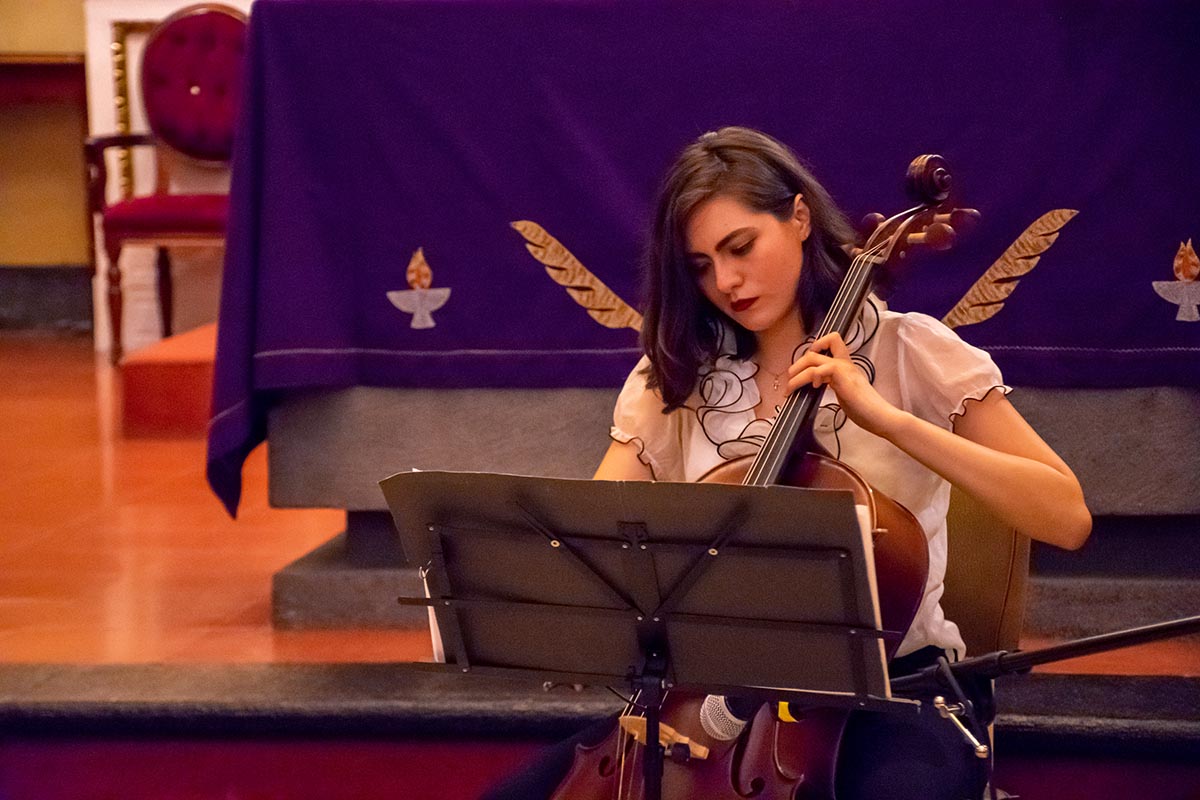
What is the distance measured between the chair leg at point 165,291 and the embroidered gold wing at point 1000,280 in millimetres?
4000

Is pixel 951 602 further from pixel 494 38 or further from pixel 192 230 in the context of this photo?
pixel 192 230

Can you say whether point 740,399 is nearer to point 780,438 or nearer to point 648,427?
point 648,427

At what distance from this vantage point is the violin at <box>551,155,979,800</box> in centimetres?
147

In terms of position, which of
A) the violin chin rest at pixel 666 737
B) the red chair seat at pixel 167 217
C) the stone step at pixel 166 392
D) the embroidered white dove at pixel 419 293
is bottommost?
the stone step at pixel 166 392

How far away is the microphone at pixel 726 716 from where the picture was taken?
153 centimetres

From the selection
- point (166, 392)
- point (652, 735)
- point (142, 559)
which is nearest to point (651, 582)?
point (652, 735)

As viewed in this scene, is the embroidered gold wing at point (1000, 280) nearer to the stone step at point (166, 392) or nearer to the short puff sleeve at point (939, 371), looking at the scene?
the short puff sleeve at point (939, 371)

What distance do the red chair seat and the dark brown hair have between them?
344 cm

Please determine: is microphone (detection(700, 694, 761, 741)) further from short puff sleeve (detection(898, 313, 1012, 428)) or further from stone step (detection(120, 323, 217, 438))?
stone step (detection(120, 323, 217, 438))

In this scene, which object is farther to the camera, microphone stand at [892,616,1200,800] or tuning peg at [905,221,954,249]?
tuning peg at [905,221,954,249]

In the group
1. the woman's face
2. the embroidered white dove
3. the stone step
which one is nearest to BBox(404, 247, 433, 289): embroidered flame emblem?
the embroidered white dove

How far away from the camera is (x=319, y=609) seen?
106 inches

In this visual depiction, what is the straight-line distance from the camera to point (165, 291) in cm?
582

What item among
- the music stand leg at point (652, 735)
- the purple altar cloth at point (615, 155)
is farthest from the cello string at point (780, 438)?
the purple altar cloth at point (615, 155)
